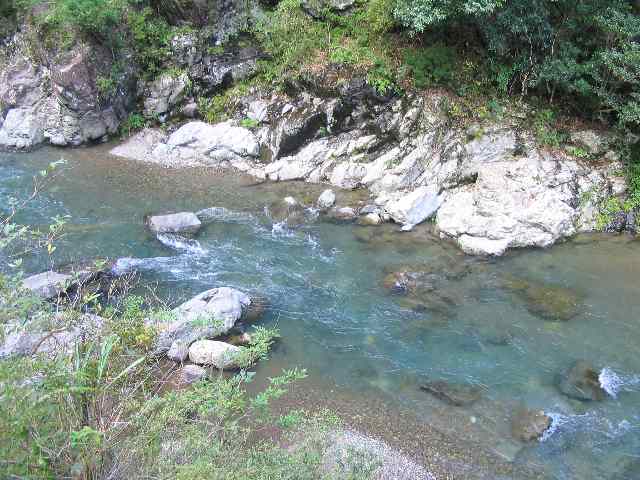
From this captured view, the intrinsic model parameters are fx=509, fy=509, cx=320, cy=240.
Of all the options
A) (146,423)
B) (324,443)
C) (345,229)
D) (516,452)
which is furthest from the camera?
(345,229)

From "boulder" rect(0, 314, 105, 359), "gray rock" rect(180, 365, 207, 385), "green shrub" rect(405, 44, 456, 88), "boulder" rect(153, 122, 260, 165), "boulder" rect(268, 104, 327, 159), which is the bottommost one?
"gray rock" rect(180, 365, 207, 385)

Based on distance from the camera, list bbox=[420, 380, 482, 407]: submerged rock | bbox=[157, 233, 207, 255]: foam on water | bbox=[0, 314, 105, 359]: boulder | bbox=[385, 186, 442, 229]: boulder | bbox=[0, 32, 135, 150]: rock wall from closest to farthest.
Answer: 1. bbox=[0, 314, 105, 359]: boulder
2. bbox=[420, 380, 482, 407]: submerged rock
3. bbox=[157, 233, 207, 255]: foam on water
4. bbox=[385, 186, 442, 229]: boulder
5. bbox=[0, 32, 135, 150]: rock wall

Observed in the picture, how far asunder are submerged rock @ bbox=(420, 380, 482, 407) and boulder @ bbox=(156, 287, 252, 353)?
369 centimetres

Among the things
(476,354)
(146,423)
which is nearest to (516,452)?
(476,354)

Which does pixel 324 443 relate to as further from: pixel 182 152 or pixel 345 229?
pixel 182 152

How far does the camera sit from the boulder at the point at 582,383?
8414 mm

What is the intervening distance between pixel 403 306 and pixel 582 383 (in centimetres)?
352

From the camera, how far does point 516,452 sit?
7359mm

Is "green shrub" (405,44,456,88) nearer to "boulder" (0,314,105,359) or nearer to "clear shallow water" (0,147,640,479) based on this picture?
"clear shallow water" (0,147,640,479)

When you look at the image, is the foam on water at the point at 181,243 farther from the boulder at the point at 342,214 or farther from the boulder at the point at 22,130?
the boulder at the point at 22,130

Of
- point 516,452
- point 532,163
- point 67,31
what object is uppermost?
point 67,31

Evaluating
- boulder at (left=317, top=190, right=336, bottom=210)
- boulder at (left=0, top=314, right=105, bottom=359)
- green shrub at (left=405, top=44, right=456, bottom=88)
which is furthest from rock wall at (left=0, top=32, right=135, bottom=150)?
boulder at (left=0, top=314, right=105, bottom=359)

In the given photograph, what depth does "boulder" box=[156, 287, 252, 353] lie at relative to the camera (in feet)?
28.9

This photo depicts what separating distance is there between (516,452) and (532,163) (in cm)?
917
